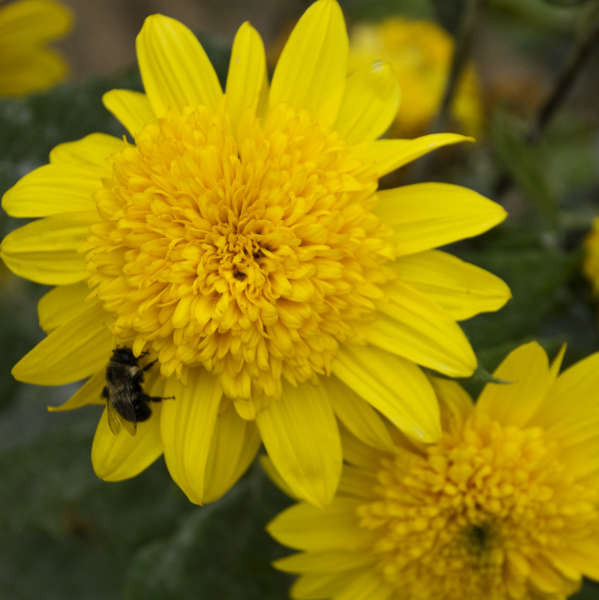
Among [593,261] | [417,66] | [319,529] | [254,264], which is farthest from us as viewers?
[417,66]

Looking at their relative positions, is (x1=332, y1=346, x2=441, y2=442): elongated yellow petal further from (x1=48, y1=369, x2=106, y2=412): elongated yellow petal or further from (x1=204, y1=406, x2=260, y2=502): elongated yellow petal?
(x1=48, y1=369, x2=106, y2=412): elongated yellow petal

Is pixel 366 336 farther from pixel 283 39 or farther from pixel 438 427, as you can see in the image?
pixel 283 39

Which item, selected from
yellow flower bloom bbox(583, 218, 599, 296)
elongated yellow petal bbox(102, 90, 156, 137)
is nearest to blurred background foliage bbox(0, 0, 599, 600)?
yellow flower bloom bbox(583, 218, 599, 296)

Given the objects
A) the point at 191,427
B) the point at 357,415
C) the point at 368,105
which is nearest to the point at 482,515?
the point at 357,415

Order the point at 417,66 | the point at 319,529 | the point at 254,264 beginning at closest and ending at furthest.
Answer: the point at 254,264
the point at 319,529
the point at 417,66

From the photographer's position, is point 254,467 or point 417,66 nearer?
point 254,467

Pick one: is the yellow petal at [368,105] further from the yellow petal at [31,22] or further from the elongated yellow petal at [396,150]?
the yellow petal at [31,22]

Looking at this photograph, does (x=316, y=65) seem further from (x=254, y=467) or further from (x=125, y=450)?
(x=254, y=467)
